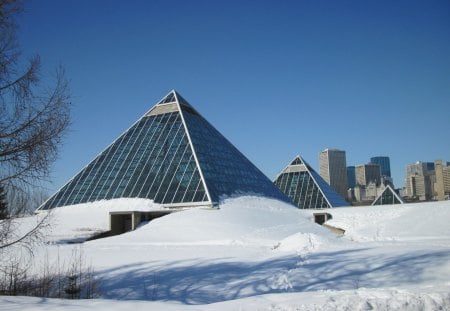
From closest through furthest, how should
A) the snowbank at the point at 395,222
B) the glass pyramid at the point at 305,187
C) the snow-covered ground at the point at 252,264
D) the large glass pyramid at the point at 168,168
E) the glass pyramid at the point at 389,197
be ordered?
the snow-covered ground at the point at 252,264 → the snowbank at the point at 395,222 → the large glass pyramid at the point at 168,168 → the glass pyramid at the point at 389,197 → the glass pyramid at the point at 305,187

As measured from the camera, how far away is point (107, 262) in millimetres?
14070

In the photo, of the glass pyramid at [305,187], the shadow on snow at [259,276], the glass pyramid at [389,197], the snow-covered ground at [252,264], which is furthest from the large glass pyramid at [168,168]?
the shadow on snow at [259,276]

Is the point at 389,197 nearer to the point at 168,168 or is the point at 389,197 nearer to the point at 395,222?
the point at 395,222

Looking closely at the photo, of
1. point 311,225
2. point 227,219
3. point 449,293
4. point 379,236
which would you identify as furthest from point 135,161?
point 449,293

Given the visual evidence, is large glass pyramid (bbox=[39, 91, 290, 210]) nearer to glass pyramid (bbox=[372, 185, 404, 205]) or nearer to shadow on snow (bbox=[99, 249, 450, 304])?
glass pyramid (bbox=[372, 185, 404, 205])

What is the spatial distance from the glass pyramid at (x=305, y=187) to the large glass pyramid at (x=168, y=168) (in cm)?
953

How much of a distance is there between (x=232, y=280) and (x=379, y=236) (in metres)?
16.8

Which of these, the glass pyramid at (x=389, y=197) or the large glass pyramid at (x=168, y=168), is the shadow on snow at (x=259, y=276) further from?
the glass pyramid at (x=389, y=197)

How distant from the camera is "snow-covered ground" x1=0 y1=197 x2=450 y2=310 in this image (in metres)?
6.53

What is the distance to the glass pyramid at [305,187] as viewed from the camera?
162ft

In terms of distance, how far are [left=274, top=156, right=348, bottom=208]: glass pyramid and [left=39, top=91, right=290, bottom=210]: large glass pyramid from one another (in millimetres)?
9534

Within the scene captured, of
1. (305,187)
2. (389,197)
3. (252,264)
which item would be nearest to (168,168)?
(252,264)

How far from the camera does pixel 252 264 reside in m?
12.9

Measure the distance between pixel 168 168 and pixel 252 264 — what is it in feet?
63.7
